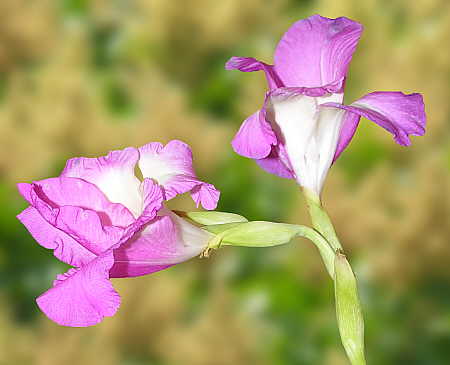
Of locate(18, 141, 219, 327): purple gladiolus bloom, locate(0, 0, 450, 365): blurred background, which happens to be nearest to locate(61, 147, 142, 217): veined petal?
locate(18, 141, 219, 327): purple gladiolus bloom

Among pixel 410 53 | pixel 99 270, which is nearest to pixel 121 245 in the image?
pixel 99 270

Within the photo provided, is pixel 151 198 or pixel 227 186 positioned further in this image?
pixel 227 186

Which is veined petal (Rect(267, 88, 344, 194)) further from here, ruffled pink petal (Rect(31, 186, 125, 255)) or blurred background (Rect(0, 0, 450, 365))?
blurred background (Rect(0, 0, 450, 365))

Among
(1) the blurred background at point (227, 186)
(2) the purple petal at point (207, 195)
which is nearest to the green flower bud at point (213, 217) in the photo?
(2) the purple petal at point (207, 195)

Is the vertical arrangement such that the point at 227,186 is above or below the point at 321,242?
below

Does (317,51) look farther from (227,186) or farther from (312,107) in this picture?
(227,186)

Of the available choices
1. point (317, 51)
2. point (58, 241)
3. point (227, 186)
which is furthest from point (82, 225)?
point (227, 186)

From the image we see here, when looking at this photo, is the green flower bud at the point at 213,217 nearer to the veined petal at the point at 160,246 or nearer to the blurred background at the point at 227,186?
→ the veined petal at the point at 160,246
